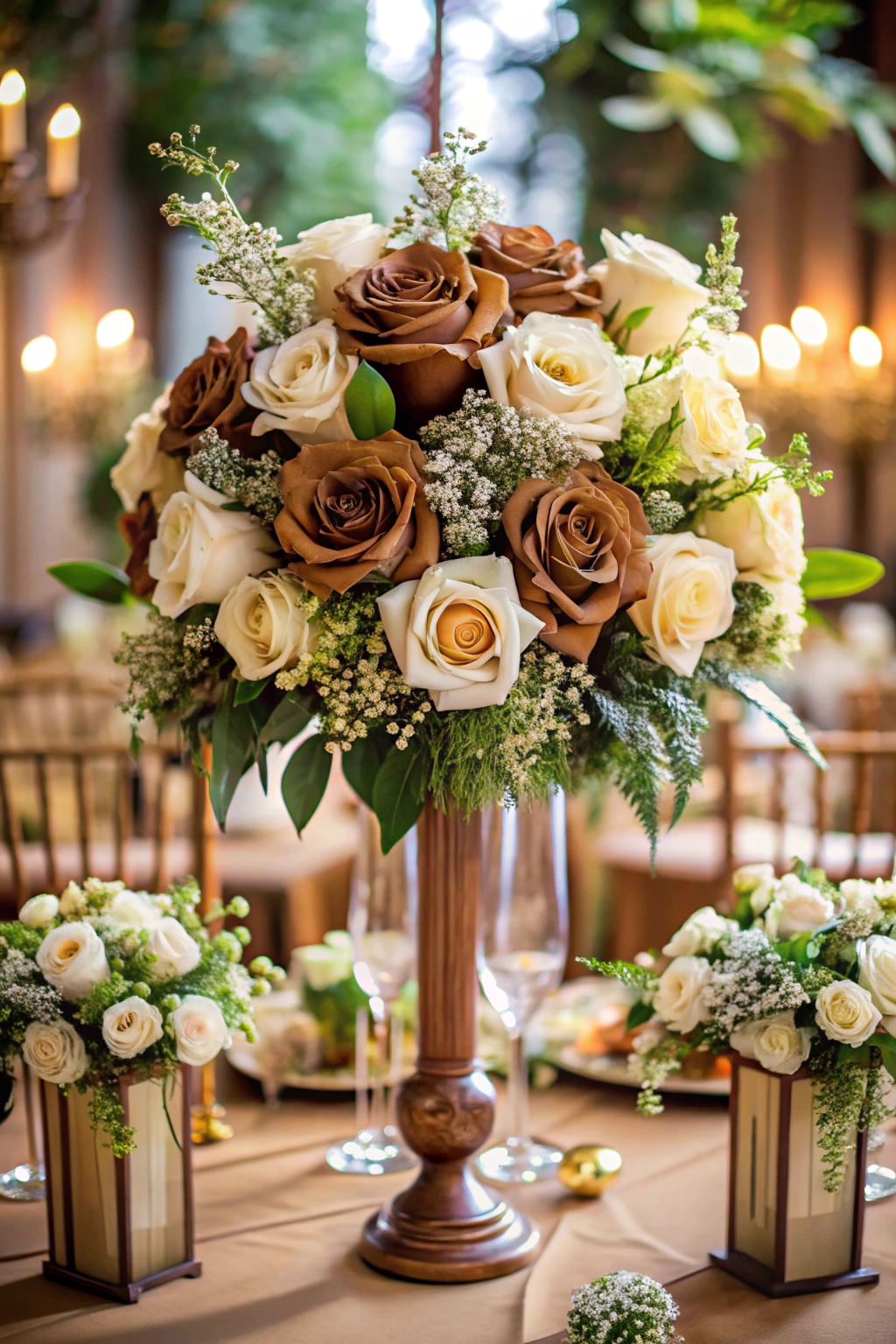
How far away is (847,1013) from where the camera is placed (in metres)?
1.11

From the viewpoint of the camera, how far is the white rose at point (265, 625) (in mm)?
1088

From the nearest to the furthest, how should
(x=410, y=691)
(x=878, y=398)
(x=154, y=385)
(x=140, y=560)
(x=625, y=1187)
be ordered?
(x=410, y=691) < (x=140, y=560) < (x=625, y=1187) < (x=878, y=398) < (x=154, y=385)

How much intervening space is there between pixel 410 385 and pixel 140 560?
A: 0.38m

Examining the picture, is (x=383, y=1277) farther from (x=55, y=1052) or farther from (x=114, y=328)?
(x=114, y=328)

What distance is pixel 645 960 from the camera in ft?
4.57

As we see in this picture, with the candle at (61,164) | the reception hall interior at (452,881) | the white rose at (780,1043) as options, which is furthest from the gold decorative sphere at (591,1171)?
the candle at (61,164)

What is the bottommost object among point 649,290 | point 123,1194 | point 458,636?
point 123,1194

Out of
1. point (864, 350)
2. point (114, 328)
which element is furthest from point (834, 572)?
point (864, 350)

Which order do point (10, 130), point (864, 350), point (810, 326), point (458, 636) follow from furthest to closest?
point (810, 326), point (864, 350), point (10, 130), point (458, 636)

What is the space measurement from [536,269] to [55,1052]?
2.89 ft

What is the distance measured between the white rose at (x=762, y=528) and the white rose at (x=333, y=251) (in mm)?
428

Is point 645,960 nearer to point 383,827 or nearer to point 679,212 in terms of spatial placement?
point 383,827

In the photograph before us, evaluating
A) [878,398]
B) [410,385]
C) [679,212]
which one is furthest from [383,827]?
[679,212]

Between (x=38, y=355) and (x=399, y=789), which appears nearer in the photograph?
(x=399, y=789)
